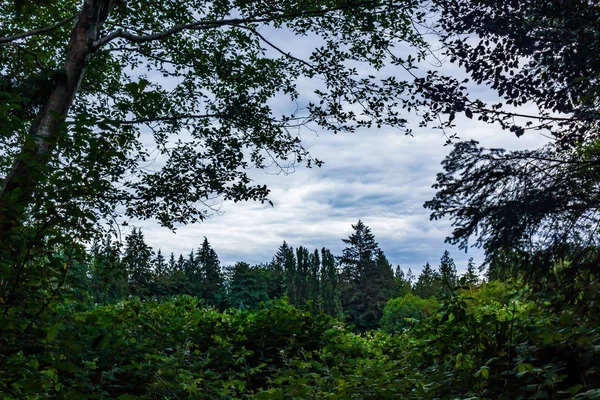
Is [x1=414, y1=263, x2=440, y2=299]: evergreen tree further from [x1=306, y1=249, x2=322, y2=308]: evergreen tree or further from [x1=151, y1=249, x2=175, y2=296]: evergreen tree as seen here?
[x1=151, y1=249, x2=175, y2=296]: evergreen tree

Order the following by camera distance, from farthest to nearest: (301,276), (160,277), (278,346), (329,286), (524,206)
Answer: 1. (301,276)
2. (329,286)
3. (160,277)
4. (278,346)
5. (524,206)

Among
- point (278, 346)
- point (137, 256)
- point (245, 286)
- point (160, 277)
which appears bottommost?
point (278, 346)

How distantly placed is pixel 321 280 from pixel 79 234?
7218 centimetres

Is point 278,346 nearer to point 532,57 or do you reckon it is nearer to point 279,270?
point 532,57

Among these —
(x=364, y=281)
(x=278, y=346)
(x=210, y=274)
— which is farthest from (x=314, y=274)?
(x=278, y=346)

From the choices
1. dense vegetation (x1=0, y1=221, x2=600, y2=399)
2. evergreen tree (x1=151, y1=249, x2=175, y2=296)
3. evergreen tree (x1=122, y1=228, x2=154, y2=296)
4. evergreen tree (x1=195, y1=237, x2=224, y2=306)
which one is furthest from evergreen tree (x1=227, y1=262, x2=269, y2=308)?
evergreen tree (x1=122, y1=228, x2=154, y2=296)

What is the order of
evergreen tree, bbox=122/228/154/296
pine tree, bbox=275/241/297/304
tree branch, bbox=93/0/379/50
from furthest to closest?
1. pine tree, bbox=275/241/297/304
2. evergreen tree, bbox=122/228/154/296
3. tree branch, bbox=93/0/379/50

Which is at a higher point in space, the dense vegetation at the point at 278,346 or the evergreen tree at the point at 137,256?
the evergreen tree at the point at 137,256

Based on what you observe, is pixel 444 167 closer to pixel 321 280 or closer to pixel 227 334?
pixel 227 334

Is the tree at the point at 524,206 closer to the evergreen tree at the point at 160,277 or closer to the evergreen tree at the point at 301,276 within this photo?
the evergreen tree at the point at 160,277

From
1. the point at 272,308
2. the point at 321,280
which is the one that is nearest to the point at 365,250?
the point at 321,280

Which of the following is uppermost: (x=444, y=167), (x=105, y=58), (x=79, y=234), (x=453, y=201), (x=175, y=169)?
(x=105, y=58)

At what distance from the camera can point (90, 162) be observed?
9.78 feet

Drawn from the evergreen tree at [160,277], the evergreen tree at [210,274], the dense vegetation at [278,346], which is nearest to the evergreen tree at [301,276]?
the evergreen tree at [210,274]
